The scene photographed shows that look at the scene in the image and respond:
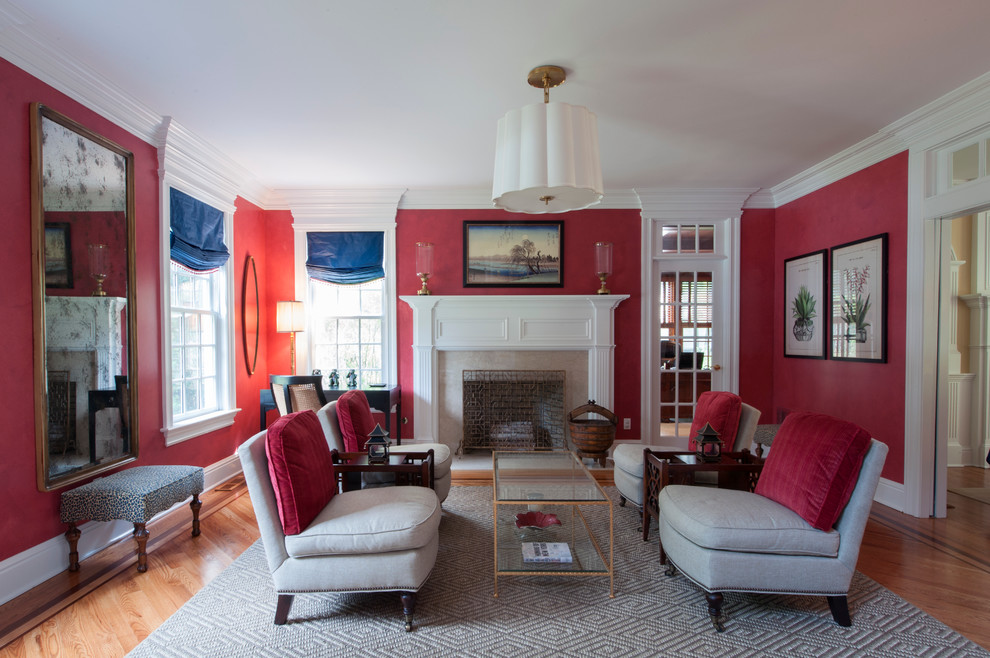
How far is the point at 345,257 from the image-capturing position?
4980 mm

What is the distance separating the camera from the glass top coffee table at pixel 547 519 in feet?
7.68

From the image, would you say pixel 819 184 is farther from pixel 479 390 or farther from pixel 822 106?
pixel 479 390

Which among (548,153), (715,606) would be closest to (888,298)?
(715,606)

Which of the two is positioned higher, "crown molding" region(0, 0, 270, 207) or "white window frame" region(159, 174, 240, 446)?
"crown molding" region(0, 0, 270, 207)

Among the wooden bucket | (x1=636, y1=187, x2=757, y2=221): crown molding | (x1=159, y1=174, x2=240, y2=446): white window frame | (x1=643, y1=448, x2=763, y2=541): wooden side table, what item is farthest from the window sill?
(x1=636, y1=187, x2=757, y2=221): crown molding

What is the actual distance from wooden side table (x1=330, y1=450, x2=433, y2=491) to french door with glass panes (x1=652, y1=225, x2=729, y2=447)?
9.65ft

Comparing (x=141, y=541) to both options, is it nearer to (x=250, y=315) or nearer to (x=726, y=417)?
(x=250, y=315)

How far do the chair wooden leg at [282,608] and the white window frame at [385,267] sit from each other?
2.90 m

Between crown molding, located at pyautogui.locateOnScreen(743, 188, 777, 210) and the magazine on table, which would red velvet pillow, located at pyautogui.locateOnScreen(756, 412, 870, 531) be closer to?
the magazine on table

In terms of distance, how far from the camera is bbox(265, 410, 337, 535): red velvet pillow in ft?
6.73

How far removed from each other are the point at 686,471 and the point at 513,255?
2.87 m

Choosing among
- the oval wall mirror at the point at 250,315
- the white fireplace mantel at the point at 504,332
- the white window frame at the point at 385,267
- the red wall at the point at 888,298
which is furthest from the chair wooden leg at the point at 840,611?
the oval wall mirror at the point at 250,315

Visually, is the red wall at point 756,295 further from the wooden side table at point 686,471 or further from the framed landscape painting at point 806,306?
the wooden side table at point 686,471

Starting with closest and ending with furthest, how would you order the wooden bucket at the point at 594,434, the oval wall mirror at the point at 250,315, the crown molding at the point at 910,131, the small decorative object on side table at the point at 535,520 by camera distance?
1. the small decorative object on side table at the point at 535,520
2. the crown molding at the point at 910,131
3. the wooden bucket at the point at 594,434
4. the oval wall mirror at the point at 250,315
